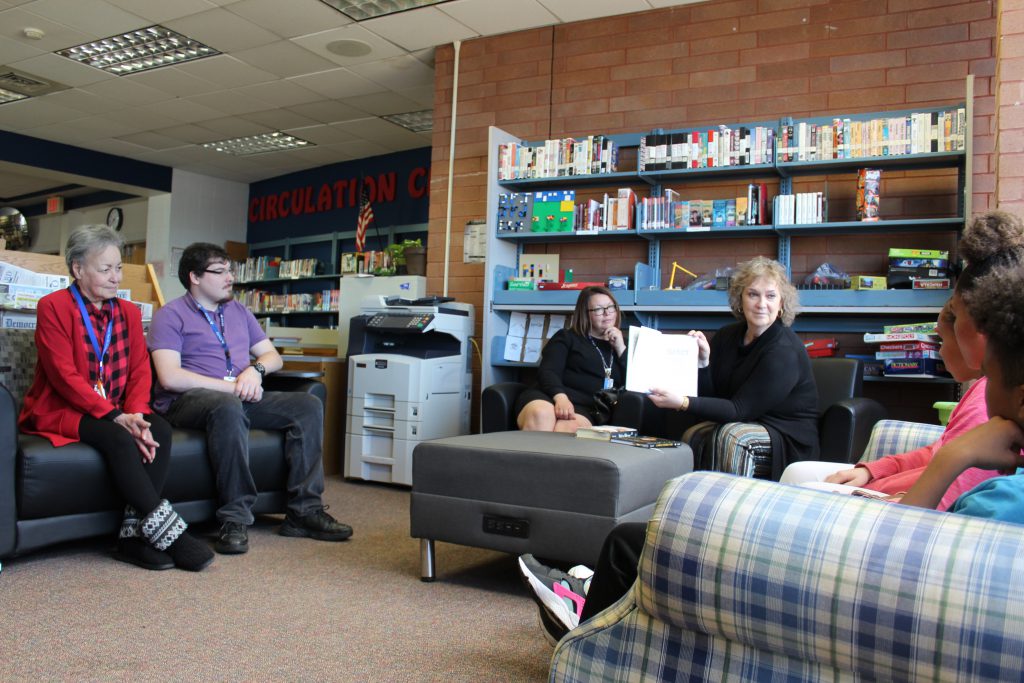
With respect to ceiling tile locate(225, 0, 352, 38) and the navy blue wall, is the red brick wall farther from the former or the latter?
the navy blue wall

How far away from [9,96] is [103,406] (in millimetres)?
5776

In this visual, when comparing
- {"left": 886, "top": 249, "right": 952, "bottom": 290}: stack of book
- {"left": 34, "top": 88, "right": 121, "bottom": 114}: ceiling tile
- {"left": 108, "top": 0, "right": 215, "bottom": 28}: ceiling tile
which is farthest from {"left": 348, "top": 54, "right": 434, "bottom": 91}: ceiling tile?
{"left": 886, "top": 249, "right": 952, "bottom": 290}: stack of book

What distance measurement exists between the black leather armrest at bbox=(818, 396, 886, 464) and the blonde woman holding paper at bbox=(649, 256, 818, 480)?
0.08m

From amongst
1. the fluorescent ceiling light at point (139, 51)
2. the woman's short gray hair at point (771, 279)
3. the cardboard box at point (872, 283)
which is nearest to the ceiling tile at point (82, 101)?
the fluorescent ceiling light at point (139, 51)

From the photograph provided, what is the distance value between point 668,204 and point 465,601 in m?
2.78

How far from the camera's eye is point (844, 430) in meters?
3.28

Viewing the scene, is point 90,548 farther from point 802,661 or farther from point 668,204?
point 668,204

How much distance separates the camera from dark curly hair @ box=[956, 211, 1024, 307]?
1469mm

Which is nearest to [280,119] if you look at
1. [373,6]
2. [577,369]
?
[373,6]

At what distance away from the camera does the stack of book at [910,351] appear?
3.83 m

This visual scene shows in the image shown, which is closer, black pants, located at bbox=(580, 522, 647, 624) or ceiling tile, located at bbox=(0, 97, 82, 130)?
black pants, located at bbox=(580, 522, 647, 624)

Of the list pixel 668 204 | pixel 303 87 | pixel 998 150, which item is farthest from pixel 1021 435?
pixel 303 87

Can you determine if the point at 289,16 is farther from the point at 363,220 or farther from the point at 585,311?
the point at 585,311

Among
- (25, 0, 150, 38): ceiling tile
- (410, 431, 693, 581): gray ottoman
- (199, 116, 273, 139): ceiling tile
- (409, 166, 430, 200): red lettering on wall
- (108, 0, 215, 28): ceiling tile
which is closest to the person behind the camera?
(410, 431, 693, 581): gray ottoman
